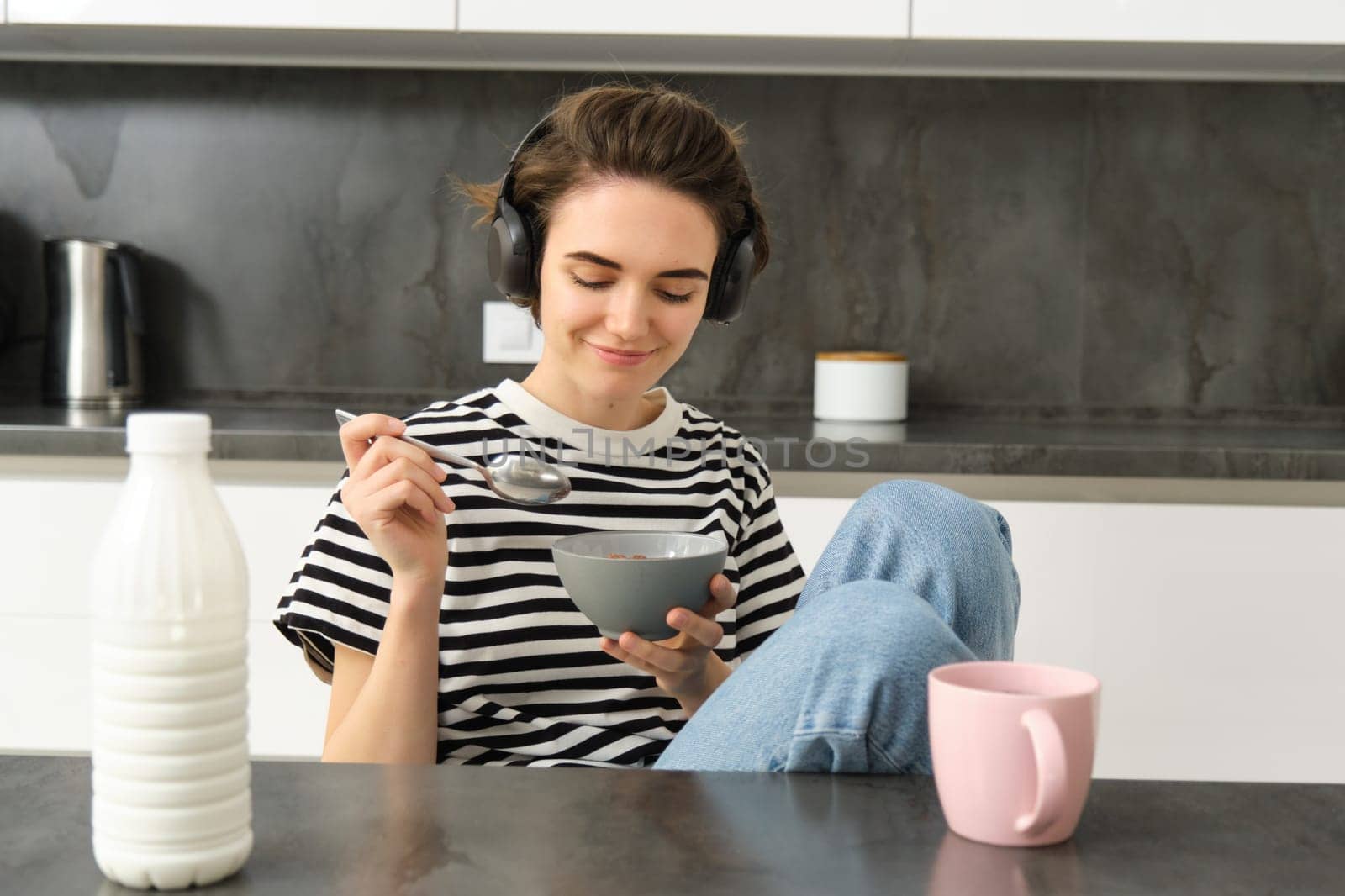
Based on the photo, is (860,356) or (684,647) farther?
(860,356)

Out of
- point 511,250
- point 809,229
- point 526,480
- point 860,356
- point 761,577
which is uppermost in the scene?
point 809,229

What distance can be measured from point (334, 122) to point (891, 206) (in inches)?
42.2

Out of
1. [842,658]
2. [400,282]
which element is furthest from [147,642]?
[400,282]

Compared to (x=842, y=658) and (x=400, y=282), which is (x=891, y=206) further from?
(x=842, y=658)

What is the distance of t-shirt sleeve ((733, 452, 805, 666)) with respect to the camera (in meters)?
1.28

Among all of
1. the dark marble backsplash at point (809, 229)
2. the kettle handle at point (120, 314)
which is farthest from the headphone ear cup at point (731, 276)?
the kettle handle at point (120, 314)

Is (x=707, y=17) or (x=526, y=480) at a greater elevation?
(x=707, y=17)

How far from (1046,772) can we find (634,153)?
2.48ft

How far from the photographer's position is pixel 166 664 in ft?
1.68

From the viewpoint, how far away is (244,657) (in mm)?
542

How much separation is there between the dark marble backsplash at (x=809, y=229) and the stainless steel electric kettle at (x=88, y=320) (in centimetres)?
18

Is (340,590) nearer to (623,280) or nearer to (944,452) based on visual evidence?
(623,280)

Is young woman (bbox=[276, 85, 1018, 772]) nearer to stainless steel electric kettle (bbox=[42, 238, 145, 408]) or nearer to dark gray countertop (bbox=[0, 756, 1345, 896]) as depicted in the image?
dark gray countertop (bbox=[0, 756, 1345, 896])

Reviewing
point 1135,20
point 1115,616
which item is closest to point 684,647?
point 1115,616
